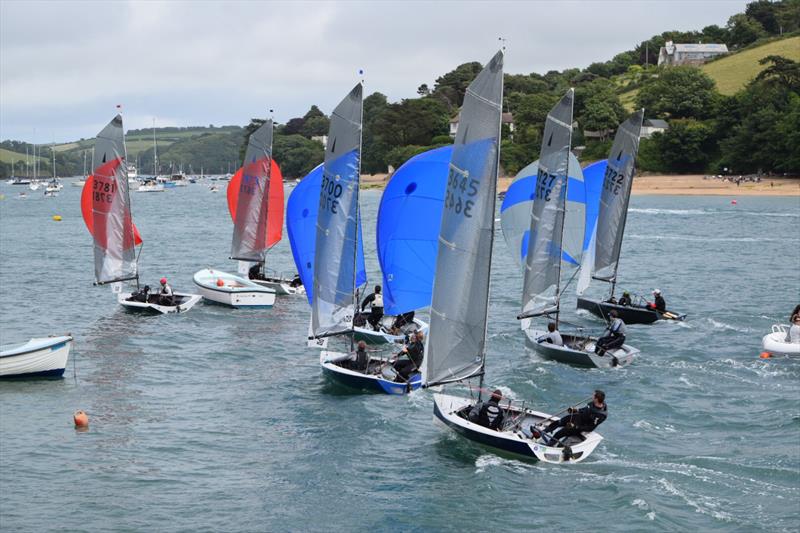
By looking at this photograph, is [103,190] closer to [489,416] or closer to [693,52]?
[489,416]

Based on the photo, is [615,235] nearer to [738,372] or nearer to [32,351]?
[738,372]

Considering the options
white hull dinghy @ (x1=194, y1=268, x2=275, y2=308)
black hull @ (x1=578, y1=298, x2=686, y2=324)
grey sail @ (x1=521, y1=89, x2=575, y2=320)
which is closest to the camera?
grey sail @ (x1=521, y1=89, x2=575, y2=320)

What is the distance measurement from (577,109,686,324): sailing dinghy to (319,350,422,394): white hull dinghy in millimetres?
14296

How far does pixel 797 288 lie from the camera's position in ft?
164

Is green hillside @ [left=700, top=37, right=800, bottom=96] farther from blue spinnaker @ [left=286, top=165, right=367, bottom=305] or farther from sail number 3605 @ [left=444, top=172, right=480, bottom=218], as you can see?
sail number 3605 @ [left=444, top=172, right=480, bottom=218]

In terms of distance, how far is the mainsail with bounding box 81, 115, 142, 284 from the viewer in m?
41.5

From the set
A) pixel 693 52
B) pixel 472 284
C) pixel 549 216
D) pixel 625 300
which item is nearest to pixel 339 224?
pixel 472 284

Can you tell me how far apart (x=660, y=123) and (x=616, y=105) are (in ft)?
23.4

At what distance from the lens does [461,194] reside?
22.3m

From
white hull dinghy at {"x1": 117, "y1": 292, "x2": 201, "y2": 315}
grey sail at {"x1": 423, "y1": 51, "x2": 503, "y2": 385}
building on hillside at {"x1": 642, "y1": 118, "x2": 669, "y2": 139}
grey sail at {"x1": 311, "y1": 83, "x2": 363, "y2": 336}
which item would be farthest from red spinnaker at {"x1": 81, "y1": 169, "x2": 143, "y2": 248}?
building on hillside at {"x1": 642, "y1": 118, "x2": 669, "y2": 139}

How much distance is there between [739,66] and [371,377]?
510ft

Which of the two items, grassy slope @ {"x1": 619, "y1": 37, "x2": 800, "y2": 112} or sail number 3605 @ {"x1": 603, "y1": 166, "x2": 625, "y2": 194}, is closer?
sail number 3605 @ {"x1": 603, "y1": 166, "x2": 625, "y2": 194}

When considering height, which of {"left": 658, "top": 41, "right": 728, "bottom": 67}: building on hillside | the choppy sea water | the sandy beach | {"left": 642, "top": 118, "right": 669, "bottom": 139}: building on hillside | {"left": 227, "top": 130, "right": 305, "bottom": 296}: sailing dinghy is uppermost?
{"left": 658, "top": 41, "right": 728, "bottom": 67}: building on hillside

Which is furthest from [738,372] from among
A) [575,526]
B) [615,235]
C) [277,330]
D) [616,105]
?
[616,105]
